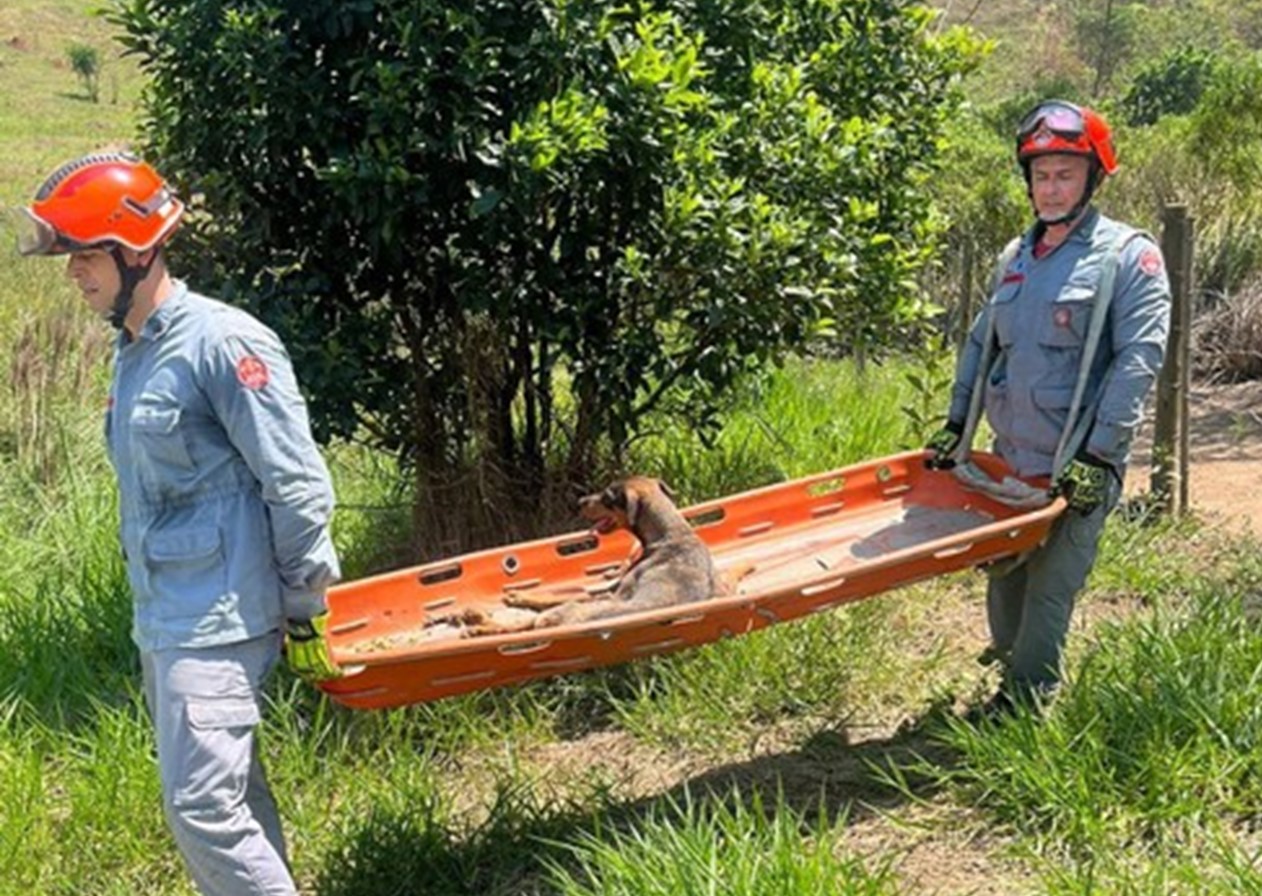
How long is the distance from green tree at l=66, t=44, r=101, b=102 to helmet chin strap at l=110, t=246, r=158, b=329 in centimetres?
3786

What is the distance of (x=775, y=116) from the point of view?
201 inches

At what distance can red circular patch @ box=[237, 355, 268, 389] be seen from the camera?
2.93 m

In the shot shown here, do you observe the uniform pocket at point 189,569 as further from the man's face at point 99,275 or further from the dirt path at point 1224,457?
the dirt path at point 1224,457

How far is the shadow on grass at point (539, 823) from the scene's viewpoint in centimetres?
376

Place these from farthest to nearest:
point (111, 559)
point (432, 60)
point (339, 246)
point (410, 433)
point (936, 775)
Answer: point (111, 559) < point (410, 433) < point (339, 246) < point (432, 60) < point (936, 775)

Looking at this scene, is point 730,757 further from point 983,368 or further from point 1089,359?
point 1089,359

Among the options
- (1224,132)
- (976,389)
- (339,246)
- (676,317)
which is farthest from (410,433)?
(1224,132)

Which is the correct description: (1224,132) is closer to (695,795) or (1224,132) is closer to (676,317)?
(676,317)

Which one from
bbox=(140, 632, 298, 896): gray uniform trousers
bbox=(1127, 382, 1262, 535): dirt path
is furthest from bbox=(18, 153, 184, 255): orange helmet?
bbox=(1127, 382, 1262, 535): dirt path

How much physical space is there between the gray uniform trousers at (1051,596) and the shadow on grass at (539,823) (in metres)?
0.32

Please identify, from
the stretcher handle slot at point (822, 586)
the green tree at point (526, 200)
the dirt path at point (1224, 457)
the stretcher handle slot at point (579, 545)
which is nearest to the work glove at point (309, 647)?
the stretcher handle slot at point (822, 586)

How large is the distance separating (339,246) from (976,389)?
224cm

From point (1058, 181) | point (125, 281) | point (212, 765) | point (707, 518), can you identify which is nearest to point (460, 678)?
point (212, 765)

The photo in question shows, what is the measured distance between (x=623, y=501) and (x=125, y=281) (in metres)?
1.74
